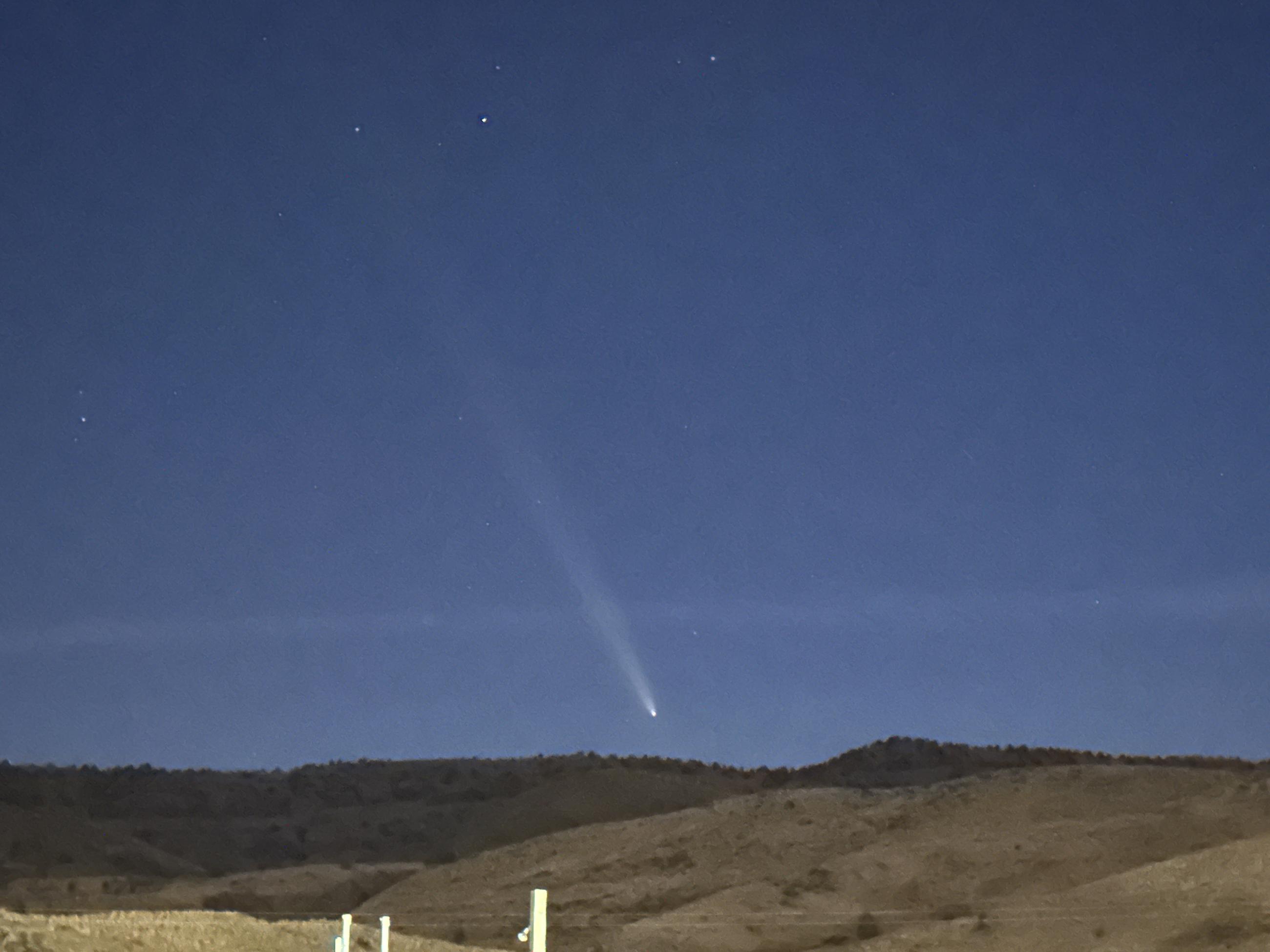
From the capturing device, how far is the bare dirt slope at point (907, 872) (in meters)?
24.6

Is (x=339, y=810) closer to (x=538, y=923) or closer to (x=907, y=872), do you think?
(x=907, y=872)

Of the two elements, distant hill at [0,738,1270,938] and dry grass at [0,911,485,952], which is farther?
distant hill at [0,738,1270,938]

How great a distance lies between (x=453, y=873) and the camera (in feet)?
121

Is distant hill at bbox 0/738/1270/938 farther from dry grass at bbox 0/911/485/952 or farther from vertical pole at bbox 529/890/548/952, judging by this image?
vertical pole at bbox 529/890/548/952

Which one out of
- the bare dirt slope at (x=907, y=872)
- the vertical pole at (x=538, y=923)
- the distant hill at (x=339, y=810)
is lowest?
the vertical pole at (x=538, y=923)

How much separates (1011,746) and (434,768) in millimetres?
23944

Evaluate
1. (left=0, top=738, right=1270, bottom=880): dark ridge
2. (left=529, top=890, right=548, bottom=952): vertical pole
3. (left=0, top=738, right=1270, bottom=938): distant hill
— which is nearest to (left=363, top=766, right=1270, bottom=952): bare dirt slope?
(left=0, top=738, right=1270, bottom=938): distant hill

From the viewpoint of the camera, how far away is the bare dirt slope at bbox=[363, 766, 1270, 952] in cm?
2458

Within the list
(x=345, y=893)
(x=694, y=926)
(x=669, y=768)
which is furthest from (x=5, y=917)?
(x=669, y=768)

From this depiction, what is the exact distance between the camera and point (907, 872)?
30.1 meters

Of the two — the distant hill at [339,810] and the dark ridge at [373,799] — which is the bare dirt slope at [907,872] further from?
the dark ridge at [373,799]

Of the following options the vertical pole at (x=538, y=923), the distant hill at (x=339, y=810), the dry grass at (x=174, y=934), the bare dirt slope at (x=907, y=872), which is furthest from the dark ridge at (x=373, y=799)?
the vertical pole at (x=538, y=923)

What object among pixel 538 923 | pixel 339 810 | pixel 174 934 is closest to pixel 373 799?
pixel 339 810

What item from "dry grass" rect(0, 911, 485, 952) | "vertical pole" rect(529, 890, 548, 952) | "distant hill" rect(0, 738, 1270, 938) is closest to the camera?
"vertical pole" rect(529, 890, 548, 952)
